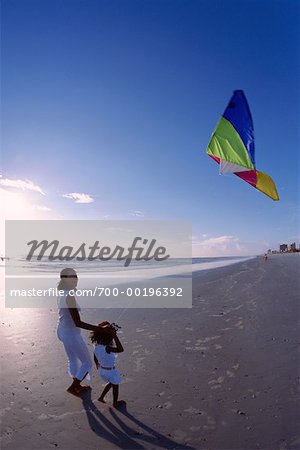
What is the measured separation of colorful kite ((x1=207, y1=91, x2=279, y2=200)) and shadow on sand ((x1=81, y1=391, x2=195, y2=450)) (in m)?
4.77

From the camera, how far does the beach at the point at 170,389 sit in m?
4.43

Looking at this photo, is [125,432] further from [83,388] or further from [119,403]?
[83,388]

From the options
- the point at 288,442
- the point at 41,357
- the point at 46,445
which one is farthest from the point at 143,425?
the point at 41,357

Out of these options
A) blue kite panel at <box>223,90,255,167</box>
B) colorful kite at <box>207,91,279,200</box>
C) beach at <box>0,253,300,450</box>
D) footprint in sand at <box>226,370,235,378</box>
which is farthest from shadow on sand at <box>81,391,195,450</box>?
blue kite panel at <box>223,90,255,167</box>

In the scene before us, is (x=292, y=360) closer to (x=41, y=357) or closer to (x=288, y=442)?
(x=288, y=442)

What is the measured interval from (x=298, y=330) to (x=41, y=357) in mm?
6563

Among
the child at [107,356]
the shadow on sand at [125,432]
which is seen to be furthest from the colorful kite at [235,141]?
the shadow on sand at [125,432]

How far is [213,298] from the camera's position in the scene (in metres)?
14.1

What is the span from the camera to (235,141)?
269 inches

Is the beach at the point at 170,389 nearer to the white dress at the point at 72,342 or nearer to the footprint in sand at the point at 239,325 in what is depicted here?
the footprint in sand at the point at 239,325

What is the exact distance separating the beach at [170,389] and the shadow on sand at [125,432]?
0.05 feet

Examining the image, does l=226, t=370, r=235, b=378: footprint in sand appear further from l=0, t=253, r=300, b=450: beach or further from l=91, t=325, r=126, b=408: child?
l=91, t=325, r=126, b=408: child

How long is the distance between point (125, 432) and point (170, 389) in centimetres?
140

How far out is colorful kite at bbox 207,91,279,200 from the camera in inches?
265
